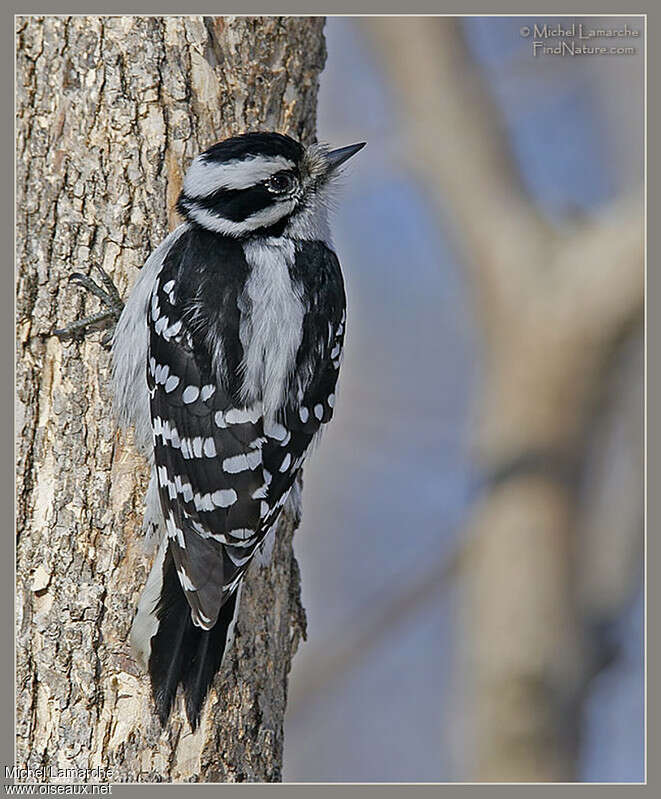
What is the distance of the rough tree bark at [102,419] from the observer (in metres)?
2.87

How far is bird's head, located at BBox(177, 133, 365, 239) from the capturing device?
304 cm

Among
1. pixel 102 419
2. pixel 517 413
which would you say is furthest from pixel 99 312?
pixel 517 413

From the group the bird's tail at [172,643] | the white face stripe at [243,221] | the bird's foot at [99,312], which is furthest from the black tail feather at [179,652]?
the white face stripe at [243,221]

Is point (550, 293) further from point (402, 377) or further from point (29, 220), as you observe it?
point (29, 220)

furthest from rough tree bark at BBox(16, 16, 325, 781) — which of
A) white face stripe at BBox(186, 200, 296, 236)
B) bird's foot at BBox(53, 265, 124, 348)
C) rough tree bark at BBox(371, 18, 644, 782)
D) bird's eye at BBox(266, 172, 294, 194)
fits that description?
rough tree bark at BBox(371, 18, 644, 782)

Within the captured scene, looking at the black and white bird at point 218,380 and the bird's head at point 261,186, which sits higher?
the bird's head at point 261,186

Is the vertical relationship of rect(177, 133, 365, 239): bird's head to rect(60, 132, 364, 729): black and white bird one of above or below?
above

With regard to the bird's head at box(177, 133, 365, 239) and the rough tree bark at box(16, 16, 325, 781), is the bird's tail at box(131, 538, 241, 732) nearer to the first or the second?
the rough tree bark at box(16, 16, 325, 781)

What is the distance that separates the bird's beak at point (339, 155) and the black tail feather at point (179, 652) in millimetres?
1433

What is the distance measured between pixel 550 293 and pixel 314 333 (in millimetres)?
3536

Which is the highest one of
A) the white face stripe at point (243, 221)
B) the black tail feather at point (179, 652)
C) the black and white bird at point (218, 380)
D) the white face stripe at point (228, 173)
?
the white face stripe at point (228, 173)

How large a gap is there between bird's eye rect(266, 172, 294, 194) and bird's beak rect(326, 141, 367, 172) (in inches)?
6.9

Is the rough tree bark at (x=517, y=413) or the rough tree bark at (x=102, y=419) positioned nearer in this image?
the rough tree bark at (x=102, y=419)

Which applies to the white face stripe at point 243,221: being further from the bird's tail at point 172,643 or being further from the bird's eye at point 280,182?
the bird's tail at point 172,643
